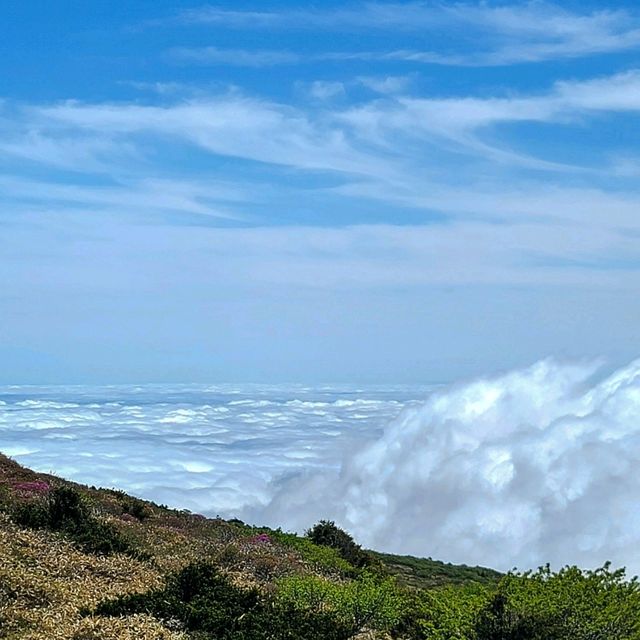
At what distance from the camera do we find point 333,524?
120 ft

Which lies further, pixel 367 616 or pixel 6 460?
pixel 6 460

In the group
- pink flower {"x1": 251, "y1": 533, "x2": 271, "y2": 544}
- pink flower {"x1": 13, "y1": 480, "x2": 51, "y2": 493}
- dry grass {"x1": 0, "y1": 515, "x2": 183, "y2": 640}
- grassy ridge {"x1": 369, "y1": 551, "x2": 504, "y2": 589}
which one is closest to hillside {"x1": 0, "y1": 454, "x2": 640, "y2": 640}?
dry grass {"x1": 0, "y1": 515, "x2": 183, "y2": 640}

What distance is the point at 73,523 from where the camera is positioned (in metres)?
24.7

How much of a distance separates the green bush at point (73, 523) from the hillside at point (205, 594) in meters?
0.04

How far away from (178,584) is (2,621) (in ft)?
16.2

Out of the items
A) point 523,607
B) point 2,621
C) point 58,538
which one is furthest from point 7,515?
point 523,607

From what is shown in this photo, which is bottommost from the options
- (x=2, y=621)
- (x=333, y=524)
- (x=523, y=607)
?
(x=2, y=621)

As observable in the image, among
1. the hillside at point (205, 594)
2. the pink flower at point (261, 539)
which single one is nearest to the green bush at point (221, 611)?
the hillside at point (205, 594)

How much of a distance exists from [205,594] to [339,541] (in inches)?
617

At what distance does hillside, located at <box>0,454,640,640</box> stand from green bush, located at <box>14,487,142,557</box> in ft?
0.12

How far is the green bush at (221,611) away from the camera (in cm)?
1769

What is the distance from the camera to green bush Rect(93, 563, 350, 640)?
17.7 meters

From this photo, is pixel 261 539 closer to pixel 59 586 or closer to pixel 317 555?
pixel 317 555

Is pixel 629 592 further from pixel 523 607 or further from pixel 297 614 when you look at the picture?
pixel 297 614
